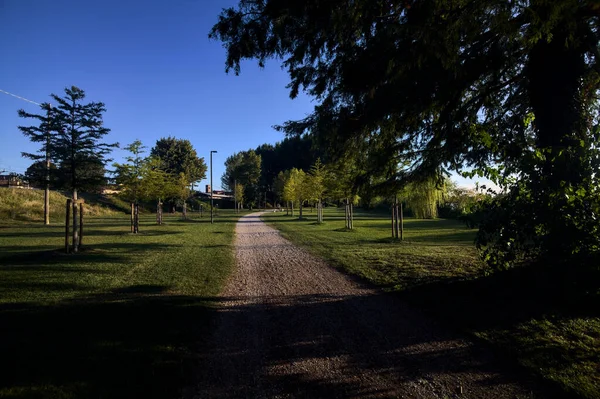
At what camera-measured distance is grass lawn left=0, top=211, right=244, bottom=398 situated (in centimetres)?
321

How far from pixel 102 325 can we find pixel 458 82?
6.61 meters

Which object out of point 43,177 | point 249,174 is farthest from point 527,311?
point 249,174

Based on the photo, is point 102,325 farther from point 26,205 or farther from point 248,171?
point 248,171

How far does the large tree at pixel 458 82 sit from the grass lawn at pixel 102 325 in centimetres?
412

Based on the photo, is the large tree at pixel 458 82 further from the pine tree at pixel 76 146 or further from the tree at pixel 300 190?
the tree at pixel 300 190

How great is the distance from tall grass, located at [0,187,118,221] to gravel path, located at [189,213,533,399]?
3222cm

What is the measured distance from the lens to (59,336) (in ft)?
14.0

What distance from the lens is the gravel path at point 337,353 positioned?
3150 mm

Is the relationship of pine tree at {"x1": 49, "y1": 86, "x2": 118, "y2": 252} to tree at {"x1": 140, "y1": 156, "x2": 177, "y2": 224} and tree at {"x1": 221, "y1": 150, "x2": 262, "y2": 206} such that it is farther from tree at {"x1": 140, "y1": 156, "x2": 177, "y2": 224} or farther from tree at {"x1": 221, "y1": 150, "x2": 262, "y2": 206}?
tree at {"x1": 221, "y1": 150, "x2": 262, "y2": 206}

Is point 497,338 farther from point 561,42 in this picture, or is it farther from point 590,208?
point 561,42

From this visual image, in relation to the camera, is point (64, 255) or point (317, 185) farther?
point (317, 185)

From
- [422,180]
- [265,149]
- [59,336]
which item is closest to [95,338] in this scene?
[59,336]

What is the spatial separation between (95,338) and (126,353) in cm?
73

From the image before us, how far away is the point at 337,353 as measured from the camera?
154 inches
